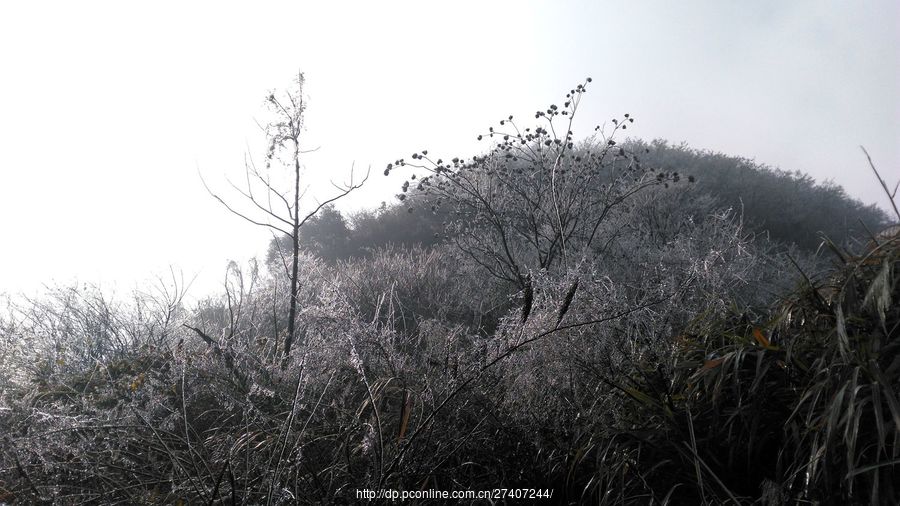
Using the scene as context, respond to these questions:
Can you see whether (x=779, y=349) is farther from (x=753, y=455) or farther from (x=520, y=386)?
(x=520, y=386)

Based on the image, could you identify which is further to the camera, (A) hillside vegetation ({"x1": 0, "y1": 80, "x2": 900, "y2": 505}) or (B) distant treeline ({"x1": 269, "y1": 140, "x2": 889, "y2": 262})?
(B) distant treeline ({"x1": 269, "y1": 140, "x2": 889, "y2": 262})

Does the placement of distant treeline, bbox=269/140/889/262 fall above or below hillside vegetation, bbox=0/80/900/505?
above

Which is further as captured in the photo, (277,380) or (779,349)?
(277,380)

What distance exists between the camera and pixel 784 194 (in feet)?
67.5

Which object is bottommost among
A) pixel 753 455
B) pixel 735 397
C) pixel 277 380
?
pixel 753 455

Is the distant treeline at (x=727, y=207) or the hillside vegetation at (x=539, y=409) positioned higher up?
the distant treeline at (x=727, y=207)

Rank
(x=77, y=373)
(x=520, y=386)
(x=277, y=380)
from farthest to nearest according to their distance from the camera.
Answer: (x=77, y=373) < (x=277, y=380) < (x=520, y=386)

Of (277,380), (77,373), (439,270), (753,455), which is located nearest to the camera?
(753,455)

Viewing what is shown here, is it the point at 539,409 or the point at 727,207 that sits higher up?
the point at 727,207

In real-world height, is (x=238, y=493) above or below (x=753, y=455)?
above

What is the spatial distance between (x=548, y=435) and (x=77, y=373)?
3.65 metres

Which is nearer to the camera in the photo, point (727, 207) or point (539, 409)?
point (539, 409)

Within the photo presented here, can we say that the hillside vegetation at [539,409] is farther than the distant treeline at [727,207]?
No

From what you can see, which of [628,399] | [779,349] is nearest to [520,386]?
[628,399]
